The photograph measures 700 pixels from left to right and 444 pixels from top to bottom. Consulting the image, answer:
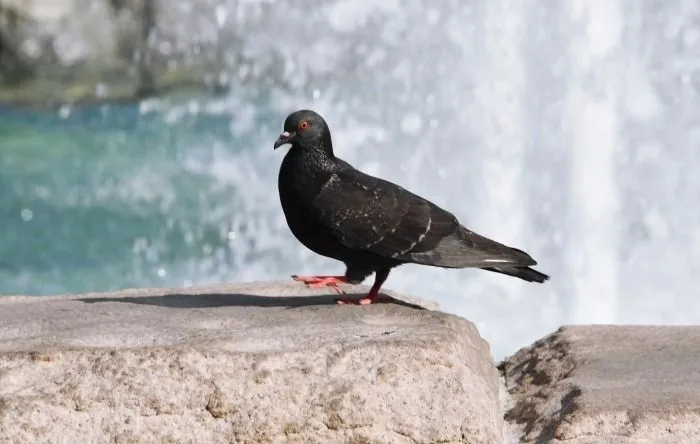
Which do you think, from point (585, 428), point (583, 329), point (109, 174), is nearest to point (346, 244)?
point (583, 329)

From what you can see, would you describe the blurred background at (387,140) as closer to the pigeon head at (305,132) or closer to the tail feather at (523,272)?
the tail feather at (523,272)

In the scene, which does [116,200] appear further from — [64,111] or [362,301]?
[362,301]

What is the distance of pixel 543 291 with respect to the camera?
927cm

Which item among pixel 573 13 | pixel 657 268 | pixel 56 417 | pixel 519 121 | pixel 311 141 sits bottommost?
pixel 56 417

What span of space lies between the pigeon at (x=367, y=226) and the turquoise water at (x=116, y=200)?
5459 mm

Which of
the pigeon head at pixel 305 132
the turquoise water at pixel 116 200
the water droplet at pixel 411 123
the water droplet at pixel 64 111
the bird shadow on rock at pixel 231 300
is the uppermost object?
the water droplet at pixel 64 111

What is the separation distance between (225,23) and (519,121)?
6.80m

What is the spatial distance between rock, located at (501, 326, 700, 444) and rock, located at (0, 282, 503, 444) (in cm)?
24

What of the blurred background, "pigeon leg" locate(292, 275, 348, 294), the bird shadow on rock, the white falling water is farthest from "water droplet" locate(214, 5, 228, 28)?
"pigeon leg" locate(292, 275, 348, 294)

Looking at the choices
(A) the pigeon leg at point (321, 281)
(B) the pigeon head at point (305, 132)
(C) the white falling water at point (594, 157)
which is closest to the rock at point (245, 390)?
(A) the pigeon leg at point (321, 281)

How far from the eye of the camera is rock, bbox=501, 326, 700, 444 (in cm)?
389

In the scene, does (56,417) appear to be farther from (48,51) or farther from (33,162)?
(48,51)

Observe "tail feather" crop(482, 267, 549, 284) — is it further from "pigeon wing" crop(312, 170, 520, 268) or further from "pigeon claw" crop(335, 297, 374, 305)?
"pigeon claw" crop(335, 297, 374, 305)

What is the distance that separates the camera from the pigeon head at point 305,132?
5.20 m
